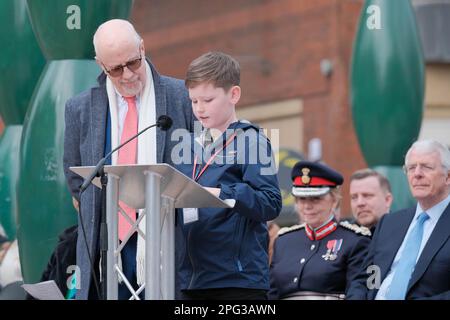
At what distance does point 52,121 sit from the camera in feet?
25.4

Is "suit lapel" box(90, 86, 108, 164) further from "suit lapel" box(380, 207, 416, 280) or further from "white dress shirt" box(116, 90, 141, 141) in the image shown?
"suit lapel" box(380, 207, 416, 280)

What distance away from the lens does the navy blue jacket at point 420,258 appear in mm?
6238

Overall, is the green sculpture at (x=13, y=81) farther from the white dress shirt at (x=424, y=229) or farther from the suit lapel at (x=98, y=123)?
the white dress shirt at (x=424, y=229)

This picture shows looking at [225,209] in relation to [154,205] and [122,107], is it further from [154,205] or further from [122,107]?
[122,107]

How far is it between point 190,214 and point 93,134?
2.51 feet

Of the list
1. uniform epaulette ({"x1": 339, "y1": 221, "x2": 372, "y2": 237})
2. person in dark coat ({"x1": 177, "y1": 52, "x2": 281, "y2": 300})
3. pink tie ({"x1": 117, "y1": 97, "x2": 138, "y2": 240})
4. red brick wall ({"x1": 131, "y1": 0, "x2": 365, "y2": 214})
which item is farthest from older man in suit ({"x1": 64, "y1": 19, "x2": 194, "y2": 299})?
red brick wall ({"x1": 131, "y1": 0, "x2": 365, "y2": 214})

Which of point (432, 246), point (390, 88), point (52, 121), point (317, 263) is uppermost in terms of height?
point (390, 88)

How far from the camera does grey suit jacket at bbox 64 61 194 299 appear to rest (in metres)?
5.76

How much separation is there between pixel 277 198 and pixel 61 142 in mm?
2660

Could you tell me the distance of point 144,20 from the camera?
99.6 feet

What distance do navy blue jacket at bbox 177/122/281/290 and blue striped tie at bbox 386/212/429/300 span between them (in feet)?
4.03

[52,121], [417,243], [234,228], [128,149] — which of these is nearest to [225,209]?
[234,228]

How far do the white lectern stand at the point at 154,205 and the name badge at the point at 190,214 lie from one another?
24 cm

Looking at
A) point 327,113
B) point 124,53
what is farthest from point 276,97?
point 124,53
